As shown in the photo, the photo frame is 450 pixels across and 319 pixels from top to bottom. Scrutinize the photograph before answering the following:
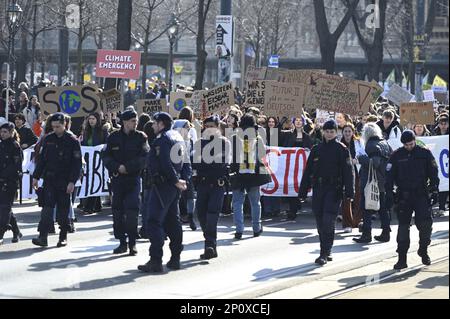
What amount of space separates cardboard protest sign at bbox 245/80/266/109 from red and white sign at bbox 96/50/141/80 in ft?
9.90

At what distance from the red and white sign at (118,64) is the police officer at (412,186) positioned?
415 inches

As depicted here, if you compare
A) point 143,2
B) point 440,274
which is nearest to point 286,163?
point 440,274

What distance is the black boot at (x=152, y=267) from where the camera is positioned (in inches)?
492

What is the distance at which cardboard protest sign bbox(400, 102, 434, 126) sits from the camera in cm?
2053

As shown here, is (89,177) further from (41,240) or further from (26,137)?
(41,240)

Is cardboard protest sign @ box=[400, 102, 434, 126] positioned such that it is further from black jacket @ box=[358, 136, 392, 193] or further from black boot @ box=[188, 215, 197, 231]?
black boot @ box=[188, 215, 197, 231]

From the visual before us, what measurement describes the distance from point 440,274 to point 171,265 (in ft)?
9.52

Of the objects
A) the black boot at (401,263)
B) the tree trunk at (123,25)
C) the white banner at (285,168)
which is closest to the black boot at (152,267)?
the black boot at (401,263)

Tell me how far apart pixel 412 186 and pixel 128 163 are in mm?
3314

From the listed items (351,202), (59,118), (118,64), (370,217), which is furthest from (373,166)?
(118,64)

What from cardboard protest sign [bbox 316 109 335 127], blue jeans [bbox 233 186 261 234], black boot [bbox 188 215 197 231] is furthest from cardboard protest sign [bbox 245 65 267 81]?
blue jeans [bbox 233 186 261 234]

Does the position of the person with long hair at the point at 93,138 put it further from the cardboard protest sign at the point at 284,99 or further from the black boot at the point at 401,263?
the black boot at the point at 401,263

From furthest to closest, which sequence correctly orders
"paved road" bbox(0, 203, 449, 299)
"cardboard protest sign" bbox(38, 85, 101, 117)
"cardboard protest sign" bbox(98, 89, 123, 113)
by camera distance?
"cardboard protest sign" bbox(98, 89, 123, 113) < "cardboard protest sign" bbox(38, 85, 101, 117) < "paved road" bbox(0, 203, 449, 299)
